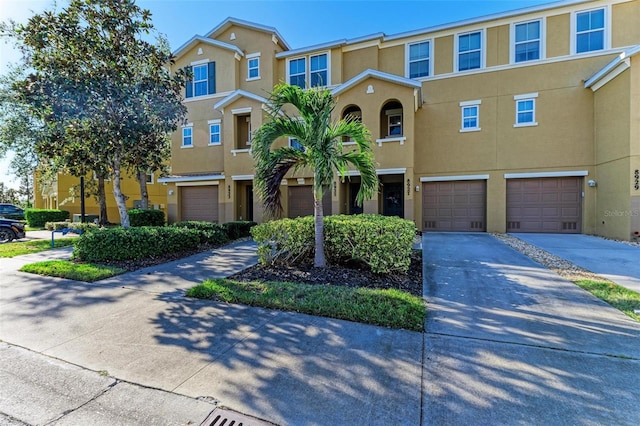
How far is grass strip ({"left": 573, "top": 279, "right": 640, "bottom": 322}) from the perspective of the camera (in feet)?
15.6

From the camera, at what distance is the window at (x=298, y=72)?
16.9 metres

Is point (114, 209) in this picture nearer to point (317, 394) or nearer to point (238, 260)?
point (238, 260)

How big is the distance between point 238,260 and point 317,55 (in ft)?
42.5

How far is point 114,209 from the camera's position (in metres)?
25.5

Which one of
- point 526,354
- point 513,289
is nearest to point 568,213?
point 513,289

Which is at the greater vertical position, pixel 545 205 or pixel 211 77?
pixel 211 77

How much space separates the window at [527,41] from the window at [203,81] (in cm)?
1577

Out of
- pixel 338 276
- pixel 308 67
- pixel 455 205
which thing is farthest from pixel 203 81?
pixel 338 276

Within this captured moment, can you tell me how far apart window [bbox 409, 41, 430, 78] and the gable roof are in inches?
285

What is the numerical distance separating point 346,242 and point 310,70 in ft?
43.0

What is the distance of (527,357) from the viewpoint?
337 centimetres

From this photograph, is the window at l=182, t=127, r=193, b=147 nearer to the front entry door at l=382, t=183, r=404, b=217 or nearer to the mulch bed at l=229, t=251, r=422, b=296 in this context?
the front entry door at l=382, t=183, r=404, b=217

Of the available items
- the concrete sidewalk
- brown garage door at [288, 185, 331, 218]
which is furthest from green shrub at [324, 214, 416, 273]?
brown garage door at [288, 185, 331, 218]

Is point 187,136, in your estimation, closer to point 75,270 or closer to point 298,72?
point 298,72
